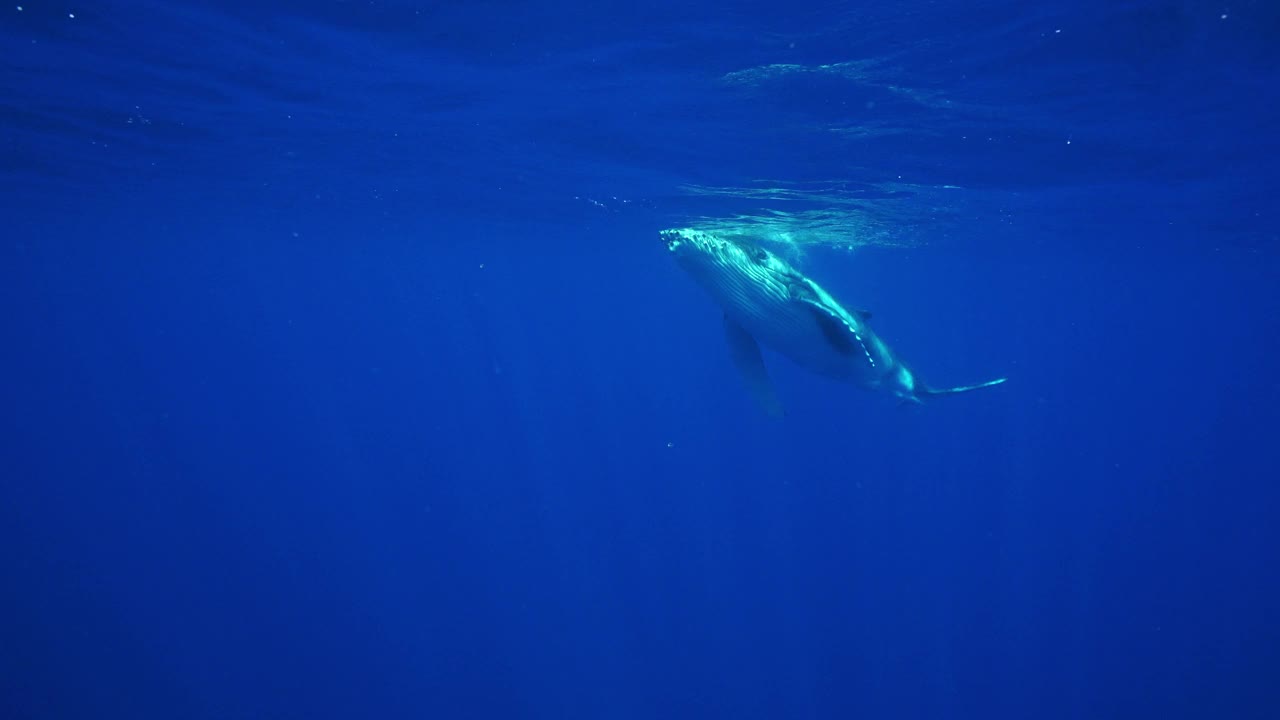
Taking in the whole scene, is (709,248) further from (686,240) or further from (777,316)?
(777,316)

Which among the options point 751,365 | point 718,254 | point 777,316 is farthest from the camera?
point 751,365

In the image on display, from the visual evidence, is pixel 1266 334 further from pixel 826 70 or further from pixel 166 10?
pixel 166 10

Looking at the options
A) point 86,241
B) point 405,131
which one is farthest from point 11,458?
point 405,131

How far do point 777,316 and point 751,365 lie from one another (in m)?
1.04

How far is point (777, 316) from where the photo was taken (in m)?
6.94

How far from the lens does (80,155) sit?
19.7 m

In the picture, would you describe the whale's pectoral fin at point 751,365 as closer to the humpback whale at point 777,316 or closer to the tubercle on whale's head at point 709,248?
the humpback whale at point 777,316

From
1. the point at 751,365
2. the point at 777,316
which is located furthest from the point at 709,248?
the point at 751,365

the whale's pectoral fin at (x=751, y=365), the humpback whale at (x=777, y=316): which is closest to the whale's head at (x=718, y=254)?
the humpback whale at (x=777, y=316)

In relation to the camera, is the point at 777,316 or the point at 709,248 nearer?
the point at 709,248

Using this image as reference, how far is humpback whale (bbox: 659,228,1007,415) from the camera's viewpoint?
21.9 feet

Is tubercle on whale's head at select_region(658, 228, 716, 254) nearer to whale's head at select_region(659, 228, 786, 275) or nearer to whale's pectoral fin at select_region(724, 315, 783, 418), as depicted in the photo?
whale's head at select_region(659, 228, 786, 275)

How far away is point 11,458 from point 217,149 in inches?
1929

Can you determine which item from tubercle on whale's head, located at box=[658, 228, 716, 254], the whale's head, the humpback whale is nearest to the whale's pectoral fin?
the humpback whale
